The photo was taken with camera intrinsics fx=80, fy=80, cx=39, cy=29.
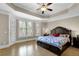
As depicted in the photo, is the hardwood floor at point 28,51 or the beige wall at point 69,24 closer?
the hardwood floor at point 28,51

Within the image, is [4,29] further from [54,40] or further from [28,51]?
[54,40]

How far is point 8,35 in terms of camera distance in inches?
87.5

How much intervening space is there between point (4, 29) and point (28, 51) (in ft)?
2.85

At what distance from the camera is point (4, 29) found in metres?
2.12

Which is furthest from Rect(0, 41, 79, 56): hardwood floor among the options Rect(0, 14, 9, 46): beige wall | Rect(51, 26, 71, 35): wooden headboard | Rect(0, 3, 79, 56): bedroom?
Rect(51, 26, 71, 35): wooden headboard

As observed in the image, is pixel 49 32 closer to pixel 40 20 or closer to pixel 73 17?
pixel 40 20

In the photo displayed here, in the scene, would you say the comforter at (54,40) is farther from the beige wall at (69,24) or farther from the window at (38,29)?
the beige wall at (69,24)

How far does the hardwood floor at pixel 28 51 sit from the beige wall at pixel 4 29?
221 millimetres

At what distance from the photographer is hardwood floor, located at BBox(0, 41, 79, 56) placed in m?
1.99

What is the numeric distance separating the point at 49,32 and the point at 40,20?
43cm

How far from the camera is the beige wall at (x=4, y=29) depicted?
6.70ft

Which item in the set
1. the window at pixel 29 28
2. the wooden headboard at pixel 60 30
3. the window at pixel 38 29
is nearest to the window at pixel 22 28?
the window at pixel 29 28

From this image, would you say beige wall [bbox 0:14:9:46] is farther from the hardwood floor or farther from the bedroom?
the hardwood floor

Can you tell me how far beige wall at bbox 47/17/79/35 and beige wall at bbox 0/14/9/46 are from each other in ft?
3.82
